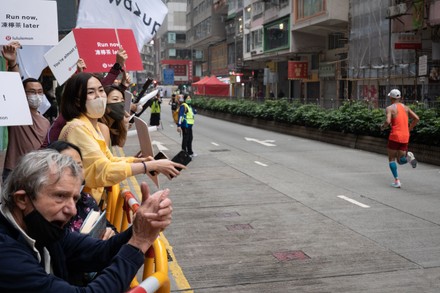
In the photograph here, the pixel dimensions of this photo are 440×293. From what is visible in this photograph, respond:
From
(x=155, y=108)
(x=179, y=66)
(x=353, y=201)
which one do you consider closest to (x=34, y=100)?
(x=353, y=201)

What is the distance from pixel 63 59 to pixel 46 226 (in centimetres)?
484

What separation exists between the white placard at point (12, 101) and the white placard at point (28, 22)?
1419mm

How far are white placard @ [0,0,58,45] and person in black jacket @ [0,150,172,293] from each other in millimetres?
4091

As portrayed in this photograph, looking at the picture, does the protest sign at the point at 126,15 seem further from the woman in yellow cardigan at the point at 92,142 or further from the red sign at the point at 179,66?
the red sign at the point at 179,66

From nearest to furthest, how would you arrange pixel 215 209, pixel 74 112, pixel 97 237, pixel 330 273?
pixel 97 237 < pixel 74 112 < pixel 330 273 < pixel 215 209

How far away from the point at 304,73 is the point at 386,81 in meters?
14.1

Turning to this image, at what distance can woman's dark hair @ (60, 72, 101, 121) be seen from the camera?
4.05 m

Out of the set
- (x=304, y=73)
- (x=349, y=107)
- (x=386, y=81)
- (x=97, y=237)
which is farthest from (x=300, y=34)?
(x=97, y=237)

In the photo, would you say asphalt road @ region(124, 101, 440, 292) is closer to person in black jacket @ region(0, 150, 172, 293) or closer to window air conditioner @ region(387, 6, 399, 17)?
person in black jacket @ region(0, 150, 172, 293)

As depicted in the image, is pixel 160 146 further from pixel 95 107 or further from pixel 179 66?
pixel 179 66

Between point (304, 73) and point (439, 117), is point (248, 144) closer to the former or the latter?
point (439, 117)

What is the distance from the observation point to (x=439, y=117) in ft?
46.1

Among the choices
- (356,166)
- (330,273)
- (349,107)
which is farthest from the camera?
(349,107)

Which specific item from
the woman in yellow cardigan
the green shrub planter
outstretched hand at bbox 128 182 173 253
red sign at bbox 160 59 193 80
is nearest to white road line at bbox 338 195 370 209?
the green shrub planter
